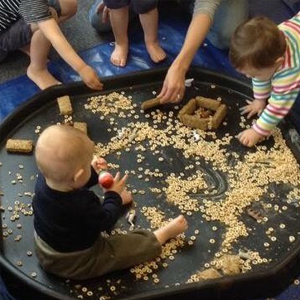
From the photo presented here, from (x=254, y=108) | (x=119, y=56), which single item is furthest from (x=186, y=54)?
(x=119, y=56)

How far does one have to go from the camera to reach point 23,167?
1.47 m

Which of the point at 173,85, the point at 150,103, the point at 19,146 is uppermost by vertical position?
the point at 173,85

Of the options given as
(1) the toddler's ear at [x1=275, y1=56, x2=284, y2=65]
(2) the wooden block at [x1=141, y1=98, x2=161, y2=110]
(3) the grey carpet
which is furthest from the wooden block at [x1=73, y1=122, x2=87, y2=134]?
(1) the toddler's ear at [x1=275, y1=56, x2=284, y2=65]

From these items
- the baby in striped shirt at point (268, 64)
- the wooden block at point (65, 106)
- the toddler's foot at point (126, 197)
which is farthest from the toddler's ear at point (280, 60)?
the wooden block at point (65, 106)

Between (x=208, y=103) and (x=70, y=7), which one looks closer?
(x=208, y=103)

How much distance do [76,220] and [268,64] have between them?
57cm

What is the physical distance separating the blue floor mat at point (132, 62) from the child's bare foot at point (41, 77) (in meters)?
0.02

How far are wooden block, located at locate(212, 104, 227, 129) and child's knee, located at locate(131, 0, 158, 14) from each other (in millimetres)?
368

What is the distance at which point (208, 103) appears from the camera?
63.1 inches

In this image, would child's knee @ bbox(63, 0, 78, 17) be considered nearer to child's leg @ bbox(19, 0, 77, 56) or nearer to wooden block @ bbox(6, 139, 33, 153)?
child's leg @ bbox(19, 0, 77, 56)

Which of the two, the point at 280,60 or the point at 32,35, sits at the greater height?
the point at 280,60

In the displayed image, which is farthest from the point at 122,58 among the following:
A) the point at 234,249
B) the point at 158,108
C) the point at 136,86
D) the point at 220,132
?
the point at 234,249

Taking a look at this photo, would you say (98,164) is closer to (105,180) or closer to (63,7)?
(105,180)

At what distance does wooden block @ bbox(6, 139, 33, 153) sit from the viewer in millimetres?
1490
